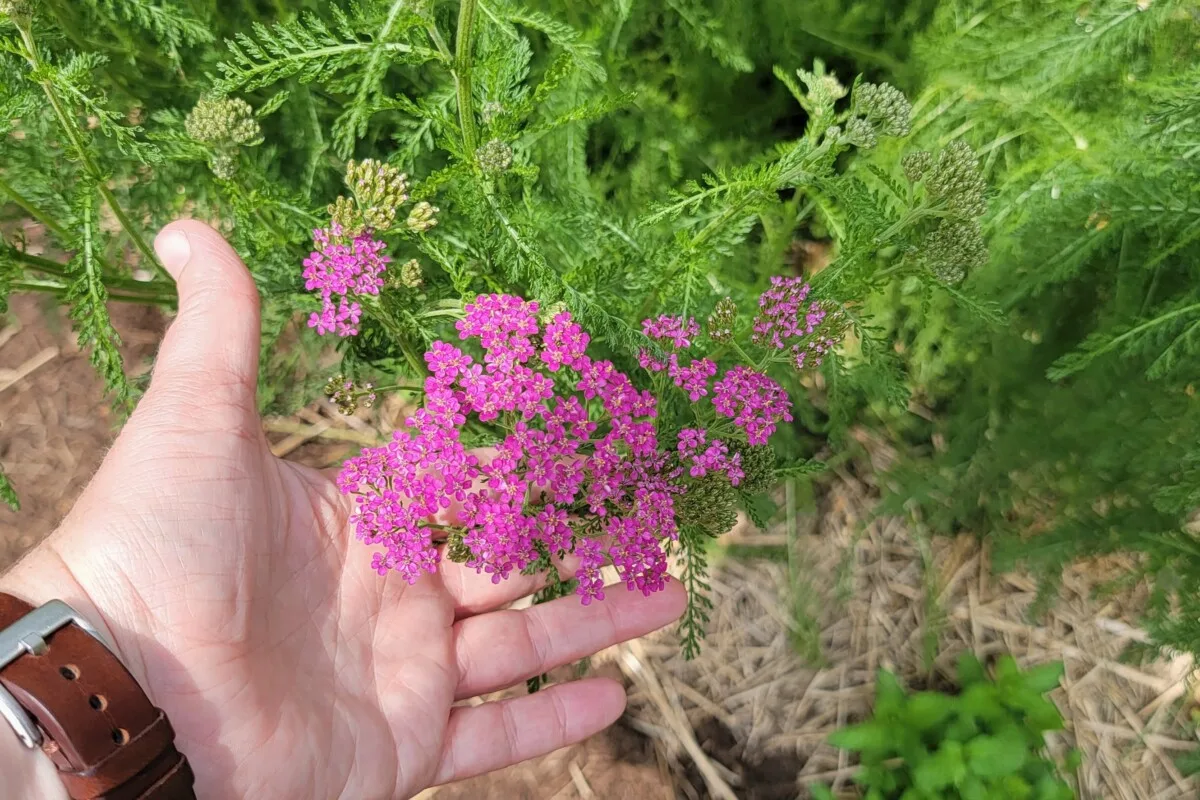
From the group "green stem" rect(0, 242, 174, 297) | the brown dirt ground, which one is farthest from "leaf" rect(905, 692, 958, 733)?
"green stem" rect(0, 242, 174, 297)

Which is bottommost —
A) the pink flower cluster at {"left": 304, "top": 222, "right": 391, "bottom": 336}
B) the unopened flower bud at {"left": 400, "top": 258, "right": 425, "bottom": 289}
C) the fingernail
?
the unopened flower bud at {"left": 400, "top": 258, "right": 425, "bottom": 289}

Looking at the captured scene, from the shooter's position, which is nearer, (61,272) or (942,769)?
(61,272)

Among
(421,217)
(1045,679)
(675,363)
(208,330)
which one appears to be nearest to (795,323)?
(675,363)

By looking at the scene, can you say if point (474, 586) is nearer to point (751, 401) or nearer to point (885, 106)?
point (751, 401)

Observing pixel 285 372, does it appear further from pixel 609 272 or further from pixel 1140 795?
pixel 1140 795

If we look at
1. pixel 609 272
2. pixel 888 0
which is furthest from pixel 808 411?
pixel 888 0

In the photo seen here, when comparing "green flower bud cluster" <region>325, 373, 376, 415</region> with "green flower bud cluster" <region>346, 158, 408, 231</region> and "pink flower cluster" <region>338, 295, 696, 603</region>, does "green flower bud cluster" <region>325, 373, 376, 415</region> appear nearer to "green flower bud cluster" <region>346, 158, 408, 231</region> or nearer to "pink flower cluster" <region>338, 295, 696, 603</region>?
"pink flower cluster" <region>338, 295, 696, 603</region>
